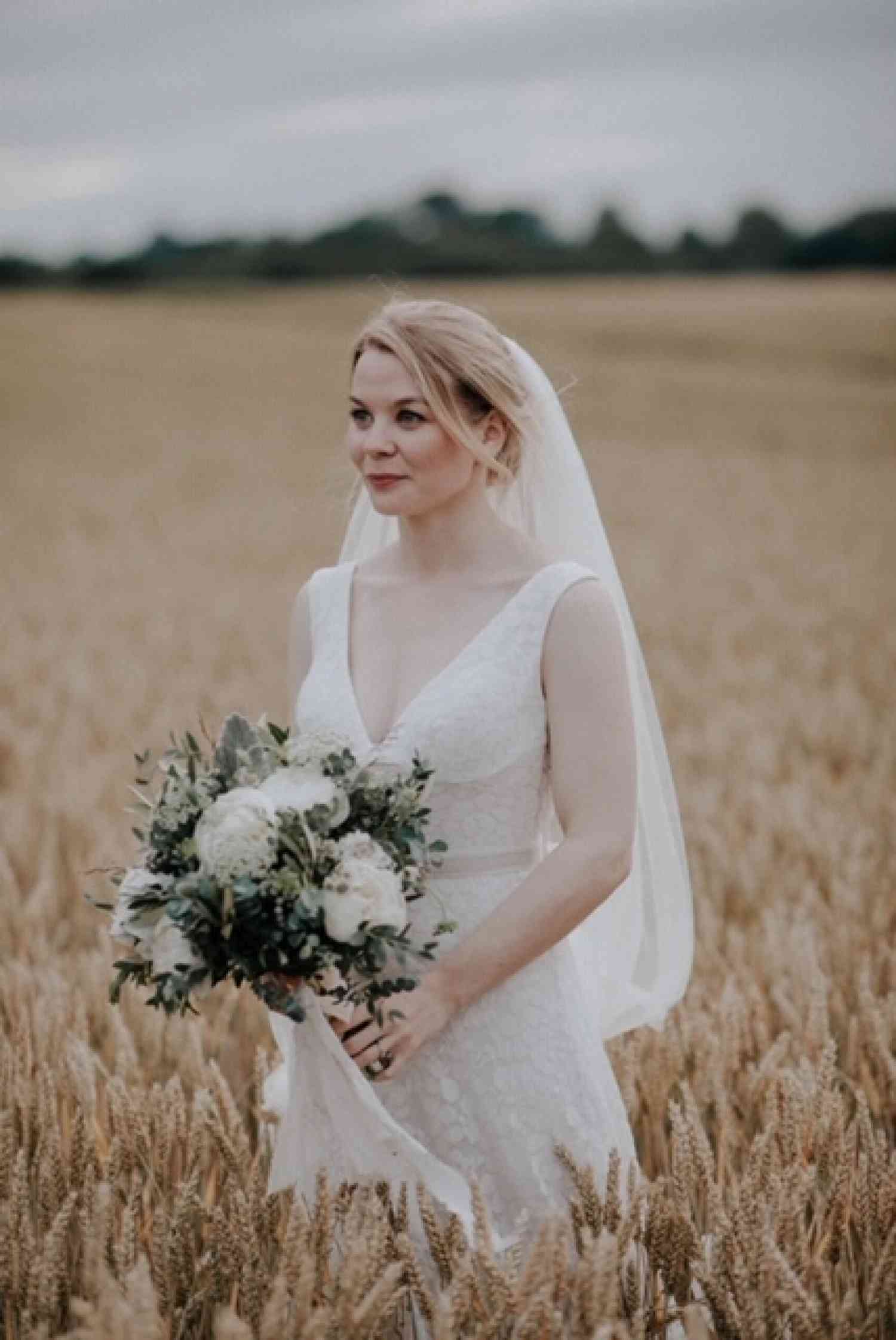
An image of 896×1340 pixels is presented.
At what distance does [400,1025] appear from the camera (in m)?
2.33

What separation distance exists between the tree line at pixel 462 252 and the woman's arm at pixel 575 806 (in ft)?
186

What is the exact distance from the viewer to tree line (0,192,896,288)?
2297 inches

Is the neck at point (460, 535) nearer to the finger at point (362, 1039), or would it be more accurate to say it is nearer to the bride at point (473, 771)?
the bride at point (473, 771)

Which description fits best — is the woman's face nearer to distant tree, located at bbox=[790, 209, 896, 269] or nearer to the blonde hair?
the blonde hair

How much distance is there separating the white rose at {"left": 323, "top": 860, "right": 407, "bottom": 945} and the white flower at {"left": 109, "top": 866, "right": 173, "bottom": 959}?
11.0 inches

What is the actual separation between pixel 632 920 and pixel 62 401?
31.1 metres

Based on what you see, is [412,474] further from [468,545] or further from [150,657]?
[150,657]

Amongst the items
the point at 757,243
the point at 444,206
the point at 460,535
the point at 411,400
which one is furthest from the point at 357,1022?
the point at 444,206

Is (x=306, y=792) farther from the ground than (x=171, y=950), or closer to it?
farther from the ground

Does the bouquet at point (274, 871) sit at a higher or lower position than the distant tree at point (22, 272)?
lower

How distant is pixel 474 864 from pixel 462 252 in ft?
203

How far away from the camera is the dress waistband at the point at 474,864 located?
2578 millimetres

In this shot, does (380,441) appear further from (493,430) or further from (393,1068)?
(393,1068)

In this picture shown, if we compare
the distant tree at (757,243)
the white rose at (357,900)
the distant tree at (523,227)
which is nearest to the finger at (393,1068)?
the white rose at (357,900)
